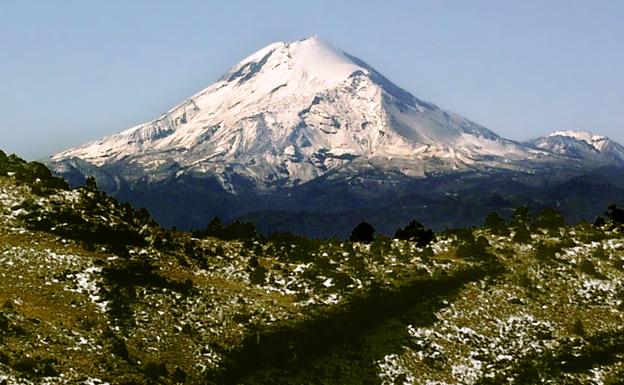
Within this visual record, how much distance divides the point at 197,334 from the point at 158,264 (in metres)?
12.5

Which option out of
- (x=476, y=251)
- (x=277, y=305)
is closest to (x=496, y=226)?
(x=476, y=251)

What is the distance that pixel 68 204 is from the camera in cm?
7156

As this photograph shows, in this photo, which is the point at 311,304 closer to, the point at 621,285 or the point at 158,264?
the point at 158,264

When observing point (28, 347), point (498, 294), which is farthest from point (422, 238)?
point (28, 347)

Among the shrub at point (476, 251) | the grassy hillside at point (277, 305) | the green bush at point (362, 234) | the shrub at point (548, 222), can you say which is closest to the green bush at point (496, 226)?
the shrub at point (548, 222)

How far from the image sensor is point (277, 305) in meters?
63.0

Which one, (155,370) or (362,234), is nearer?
(155,370)

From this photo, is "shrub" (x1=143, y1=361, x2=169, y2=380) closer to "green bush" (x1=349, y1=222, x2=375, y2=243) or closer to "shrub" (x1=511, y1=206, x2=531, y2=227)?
"green bush" (x1=349, y1=222, x2=375, y2=243)

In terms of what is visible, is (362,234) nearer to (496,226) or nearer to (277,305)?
(496,226)

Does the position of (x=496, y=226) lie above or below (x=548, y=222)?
below

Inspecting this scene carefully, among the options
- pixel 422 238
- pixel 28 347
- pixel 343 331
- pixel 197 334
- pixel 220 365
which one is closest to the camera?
pixel 28 347

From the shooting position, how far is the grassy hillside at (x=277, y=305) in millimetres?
50594

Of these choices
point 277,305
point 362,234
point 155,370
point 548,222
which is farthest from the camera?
point 362,234

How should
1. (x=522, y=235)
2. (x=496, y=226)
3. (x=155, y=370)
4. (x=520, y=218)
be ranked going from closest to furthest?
(x=155, y=370) → (x=522, y=235) → (x=496, y=226) → (x=520, y=218)
